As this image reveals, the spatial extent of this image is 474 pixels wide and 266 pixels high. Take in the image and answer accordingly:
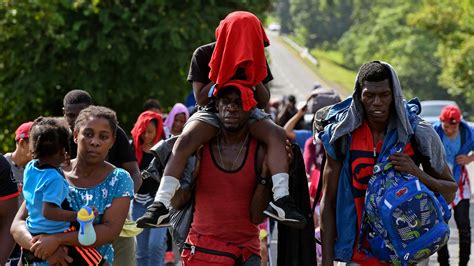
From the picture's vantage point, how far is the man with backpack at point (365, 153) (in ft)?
20.0

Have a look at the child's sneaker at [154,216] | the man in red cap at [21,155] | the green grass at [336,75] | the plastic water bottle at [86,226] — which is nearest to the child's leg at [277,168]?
the child's sneaker at [154,216]

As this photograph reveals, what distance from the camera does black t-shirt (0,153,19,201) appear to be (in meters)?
6.75

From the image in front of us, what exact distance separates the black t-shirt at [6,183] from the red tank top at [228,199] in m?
1.39

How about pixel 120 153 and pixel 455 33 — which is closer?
pixel 120 153

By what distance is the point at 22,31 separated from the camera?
18.1m

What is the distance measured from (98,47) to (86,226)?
12.7 metres

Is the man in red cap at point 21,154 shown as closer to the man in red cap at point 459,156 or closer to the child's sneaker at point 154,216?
the child's sneaker at point 154,216

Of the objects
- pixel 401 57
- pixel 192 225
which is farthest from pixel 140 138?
pixel 401 57

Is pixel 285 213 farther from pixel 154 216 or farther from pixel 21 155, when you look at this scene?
pixel 21 155

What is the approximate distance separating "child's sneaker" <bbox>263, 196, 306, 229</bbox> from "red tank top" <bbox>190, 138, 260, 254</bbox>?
0.22 metres

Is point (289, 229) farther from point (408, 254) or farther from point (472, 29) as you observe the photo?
point (472, 29)

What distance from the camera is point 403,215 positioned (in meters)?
5.97

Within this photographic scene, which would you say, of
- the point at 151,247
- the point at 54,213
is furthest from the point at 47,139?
the point at 151,247

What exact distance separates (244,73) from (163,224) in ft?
3.25
